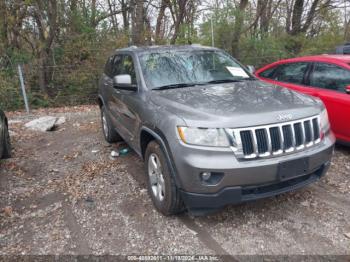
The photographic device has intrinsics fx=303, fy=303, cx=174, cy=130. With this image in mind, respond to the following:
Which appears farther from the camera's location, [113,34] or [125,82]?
[113,34]

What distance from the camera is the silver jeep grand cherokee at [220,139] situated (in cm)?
260

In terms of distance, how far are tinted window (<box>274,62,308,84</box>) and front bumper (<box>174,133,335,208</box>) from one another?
2.74 m

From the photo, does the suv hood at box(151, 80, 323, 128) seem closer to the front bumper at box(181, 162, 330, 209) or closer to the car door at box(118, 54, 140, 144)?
the car door at box(118, 54, 140, 144)

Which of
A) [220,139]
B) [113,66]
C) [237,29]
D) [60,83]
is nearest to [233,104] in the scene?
[220,139]

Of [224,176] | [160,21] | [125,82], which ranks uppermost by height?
[160,21]

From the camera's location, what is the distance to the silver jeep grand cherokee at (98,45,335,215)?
2604 mm

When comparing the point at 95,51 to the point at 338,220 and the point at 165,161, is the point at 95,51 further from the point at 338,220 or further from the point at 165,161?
the point at 338,220

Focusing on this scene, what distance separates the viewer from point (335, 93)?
4.48m

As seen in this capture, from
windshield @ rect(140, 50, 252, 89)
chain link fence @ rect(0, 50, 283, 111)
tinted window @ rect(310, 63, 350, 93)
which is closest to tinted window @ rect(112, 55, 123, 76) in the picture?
windshield @ rect(140, 50, 252, 89)

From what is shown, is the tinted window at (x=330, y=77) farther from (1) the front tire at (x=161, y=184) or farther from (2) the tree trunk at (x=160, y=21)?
(2) the tree trunk at (x=160, y=21)

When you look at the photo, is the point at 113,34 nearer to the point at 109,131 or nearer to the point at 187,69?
the point at 109,131

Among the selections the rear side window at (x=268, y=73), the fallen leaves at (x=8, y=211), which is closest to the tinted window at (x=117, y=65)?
the fallen leaves at (x=8, y=211)

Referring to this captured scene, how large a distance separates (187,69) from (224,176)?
5.79 ft

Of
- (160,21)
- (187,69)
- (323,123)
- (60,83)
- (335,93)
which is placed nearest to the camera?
(323,123)
